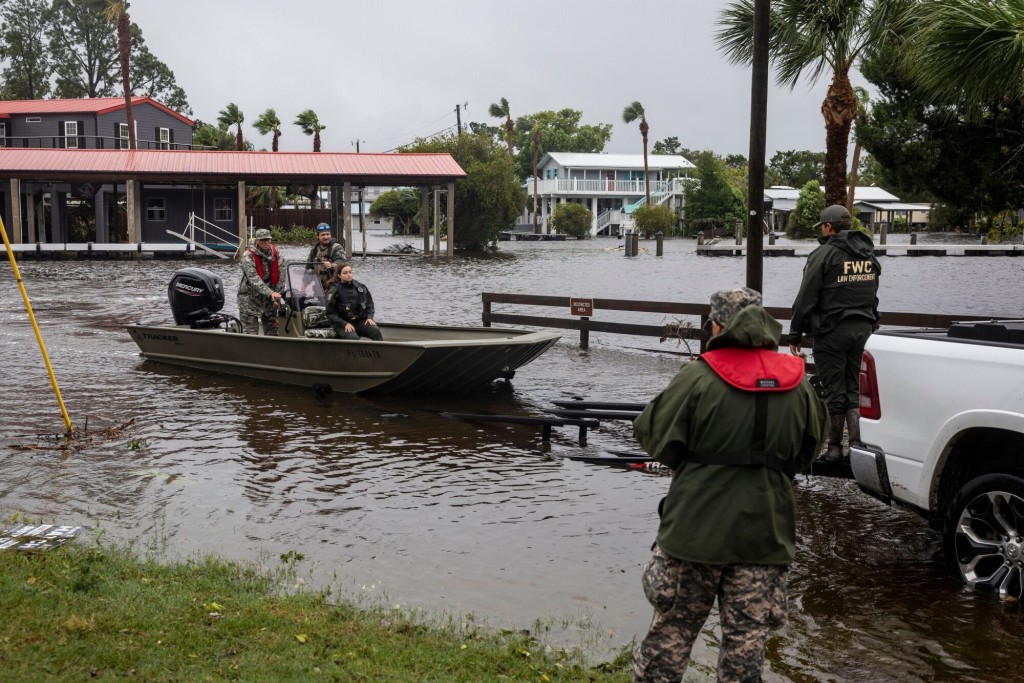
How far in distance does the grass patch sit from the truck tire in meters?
2.08

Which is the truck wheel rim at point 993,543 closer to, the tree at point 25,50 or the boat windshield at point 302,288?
the boat windshield at point 302,288

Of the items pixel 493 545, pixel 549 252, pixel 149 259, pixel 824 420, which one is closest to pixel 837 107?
pixel 493 545

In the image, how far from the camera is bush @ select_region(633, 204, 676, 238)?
88.9 meters

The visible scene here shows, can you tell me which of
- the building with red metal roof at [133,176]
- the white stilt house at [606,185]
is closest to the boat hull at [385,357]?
the building with red metal roof at [133,176]

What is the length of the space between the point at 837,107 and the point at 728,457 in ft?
59.2

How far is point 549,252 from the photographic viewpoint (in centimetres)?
6738

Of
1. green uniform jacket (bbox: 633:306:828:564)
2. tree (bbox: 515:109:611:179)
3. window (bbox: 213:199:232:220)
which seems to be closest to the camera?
green uniform jacket (bbox: 633:306:828:564)

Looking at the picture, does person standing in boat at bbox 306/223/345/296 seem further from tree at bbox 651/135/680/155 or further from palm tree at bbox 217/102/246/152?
tree at bbox 651/135/680/155

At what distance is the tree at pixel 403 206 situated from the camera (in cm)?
8869

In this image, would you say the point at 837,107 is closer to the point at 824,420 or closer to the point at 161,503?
the point at 161,503

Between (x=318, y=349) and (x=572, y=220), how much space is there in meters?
80.3

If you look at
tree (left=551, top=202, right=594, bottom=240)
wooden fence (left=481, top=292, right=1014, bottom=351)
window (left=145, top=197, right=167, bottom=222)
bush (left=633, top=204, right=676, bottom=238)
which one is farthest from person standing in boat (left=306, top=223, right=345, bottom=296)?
tree (left=551, top=202, right=594, bottom=240)

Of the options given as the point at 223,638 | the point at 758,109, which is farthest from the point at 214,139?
the point at 223,638

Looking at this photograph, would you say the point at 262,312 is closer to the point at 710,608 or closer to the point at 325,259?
the point at 325,259
